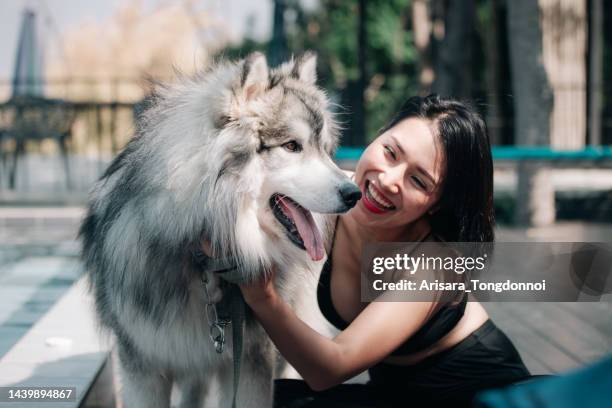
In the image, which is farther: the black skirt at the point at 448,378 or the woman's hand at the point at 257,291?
the black skirt at the point at 448,378

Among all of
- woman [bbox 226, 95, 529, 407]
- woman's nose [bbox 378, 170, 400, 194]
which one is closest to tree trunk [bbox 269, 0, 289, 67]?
woman [bbox 226, 95, 529, 407]

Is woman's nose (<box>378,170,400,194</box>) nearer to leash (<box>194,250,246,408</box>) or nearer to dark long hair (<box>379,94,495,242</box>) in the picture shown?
dark long hair (<box>379,94,495,242</box>)

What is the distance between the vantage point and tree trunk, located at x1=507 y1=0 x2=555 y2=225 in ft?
21.9

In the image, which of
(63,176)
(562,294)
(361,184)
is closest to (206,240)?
(361,184)

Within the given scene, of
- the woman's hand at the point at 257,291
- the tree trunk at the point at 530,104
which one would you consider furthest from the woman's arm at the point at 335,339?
the tree trunk at the point at 530,104

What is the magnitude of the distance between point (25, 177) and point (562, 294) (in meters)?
8.04

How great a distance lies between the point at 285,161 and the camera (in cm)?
194

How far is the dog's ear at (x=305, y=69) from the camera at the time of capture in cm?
220

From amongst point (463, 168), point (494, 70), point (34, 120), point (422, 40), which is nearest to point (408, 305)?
point (463, 168)

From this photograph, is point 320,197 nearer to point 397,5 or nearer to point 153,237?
point 153,237

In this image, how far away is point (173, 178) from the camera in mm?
1824

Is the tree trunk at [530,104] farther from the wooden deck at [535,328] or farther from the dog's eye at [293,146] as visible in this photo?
the dog's eye at [293,146]

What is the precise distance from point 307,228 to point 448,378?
25.6 inches

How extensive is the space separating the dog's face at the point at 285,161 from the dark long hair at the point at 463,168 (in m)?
0.29
